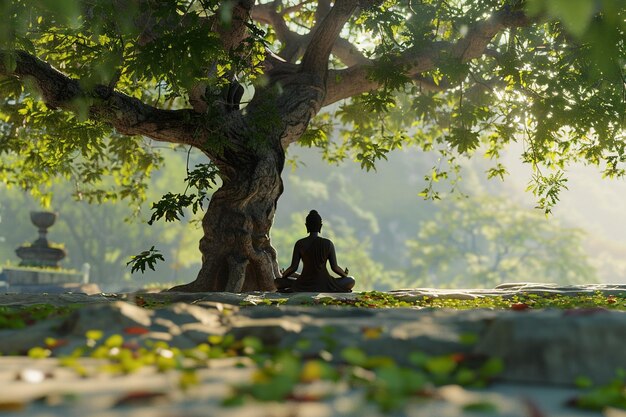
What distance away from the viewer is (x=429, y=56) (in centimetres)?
1398

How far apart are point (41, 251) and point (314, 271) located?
19.3 meters

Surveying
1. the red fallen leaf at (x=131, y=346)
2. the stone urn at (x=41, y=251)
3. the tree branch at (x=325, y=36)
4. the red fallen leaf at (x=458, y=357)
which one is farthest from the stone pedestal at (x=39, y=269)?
the red fallen leaf at (x=458, y=357)

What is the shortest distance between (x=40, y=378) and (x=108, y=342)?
0.71 metres

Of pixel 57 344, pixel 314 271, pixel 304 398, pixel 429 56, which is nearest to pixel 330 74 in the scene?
pixel 429 56

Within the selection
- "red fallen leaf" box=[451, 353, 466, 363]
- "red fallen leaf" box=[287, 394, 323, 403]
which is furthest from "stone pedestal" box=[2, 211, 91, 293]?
"red fallen leaf" box=[287, 394, 323, 403]

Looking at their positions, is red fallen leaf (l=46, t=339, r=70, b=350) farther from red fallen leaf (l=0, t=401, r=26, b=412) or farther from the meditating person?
the meditating person

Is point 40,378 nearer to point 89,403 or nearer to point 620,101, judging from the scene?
point 89,403

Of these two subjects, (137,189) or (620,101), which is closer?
(620,101)

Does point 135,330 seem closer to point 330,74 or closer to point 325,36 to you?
point 325,36

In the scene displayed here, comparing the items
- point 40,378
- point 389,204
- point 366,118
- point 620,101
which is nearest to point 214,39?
point 40,378

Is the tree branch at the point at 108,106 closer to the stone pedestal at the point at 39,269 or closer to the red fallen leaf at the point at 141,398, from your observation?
the red fallen leaf at the point at 141,398

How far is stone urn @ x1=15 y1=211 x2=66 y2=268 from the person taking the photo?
2727 cm

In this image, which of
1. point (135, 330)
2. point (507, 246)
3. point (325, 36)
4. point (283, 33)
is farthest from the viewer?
point (507, 246)

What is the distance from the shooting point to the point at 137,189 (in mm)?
17109
